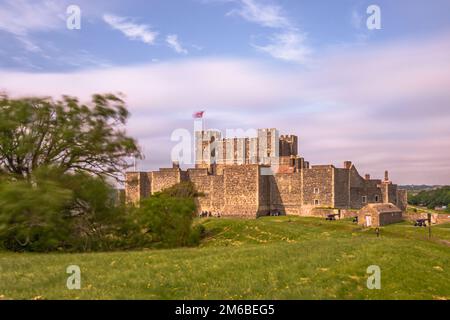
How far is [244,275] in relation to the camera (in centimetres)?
1520

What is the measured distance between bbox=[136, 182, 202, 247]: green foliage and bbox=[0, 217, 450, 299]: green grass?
13411 millimetres

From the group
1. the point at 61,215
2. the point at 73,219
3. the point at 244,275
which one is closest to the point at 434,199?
the point at 73,219

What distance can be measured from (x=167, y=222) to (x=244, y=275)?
790 inches

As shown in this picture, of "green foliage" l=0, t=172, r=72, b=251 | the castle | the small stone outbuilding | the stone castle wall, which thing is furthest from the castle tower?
"green foliage" l=0, t=172, r=72, b=251

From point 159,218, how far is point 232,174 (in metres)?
33.8

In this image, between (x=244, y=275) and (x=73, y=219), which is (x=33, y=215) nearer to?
(x=73, y=219)

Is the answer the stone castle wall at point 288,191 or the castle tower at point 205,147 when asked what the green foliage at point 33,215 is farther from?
the castle tower at point 205,147

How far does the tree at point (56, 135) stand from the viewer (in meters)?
26.5

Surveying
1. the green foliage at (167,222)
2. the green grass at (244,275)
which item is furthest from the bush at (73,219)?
the green grass at (244,275)

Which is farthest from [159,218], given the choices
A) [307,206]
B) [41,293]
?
[307,206]

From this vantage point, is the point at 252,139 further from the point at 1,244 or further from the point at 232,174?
the point at 1,244

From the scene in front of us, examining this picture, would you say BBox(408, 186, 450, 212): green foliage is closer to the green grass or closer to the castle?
the castle

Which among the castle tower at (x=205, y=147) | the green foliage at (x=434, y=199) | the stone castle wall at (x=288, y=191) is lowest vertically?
the green foliage at (x=434, y=199)

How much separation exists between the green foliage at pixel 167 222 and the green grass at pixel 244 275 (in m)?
13.4
